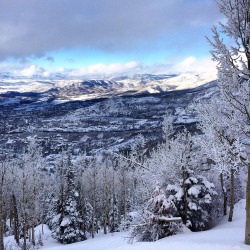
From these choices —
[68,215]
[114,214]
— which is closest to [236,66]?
[68,215]

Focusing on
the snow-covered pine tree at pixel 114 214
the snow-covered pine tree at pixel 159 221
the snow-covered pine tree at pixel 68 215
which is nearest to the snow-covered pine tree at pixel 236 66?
the snow-covered pine tree at pixel 159 221

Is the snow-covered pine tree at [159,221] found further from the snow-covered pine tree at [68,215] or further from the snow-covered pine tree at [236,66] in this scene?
the snow-covered pine tree at [68,215]

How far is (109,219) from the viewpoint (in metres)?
45.6

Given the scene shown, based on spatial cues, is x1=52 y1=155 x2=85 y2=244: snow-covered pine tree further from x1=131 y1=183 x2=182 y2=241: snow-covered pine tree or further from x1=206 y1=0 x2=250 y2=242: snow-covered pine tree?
x1=206 y1=0 x2=250 y2=242: snow-covered pine tree

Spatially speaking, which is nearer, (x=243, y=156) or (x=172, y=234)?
(x=243, y=156)

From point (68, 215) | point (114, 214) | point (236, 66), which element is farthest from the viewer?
point (114, 214)

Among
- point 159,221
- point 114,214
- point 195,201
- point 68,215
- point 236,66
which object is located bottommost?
point 114,214

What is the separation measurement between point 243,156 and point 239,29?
428 centimetres

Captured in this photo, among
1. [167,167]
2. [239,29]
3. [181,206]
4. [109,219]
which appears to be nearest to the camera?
[239,29]

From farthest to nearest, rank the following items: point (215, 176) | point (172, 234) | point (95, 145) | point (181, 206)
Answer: point (95, 145)
point (215, 176)
point (181, 206)
point (172, 234)

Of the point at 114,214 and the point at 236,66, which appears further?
the point at 114,214

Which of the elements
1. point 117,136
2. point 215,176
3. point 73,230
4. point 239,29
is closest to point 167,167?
point 215,176

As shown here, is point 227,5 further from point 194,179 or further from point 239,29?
point 194,179

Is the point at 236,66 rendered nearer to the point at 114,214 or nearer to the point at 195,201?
the point at 195,201
